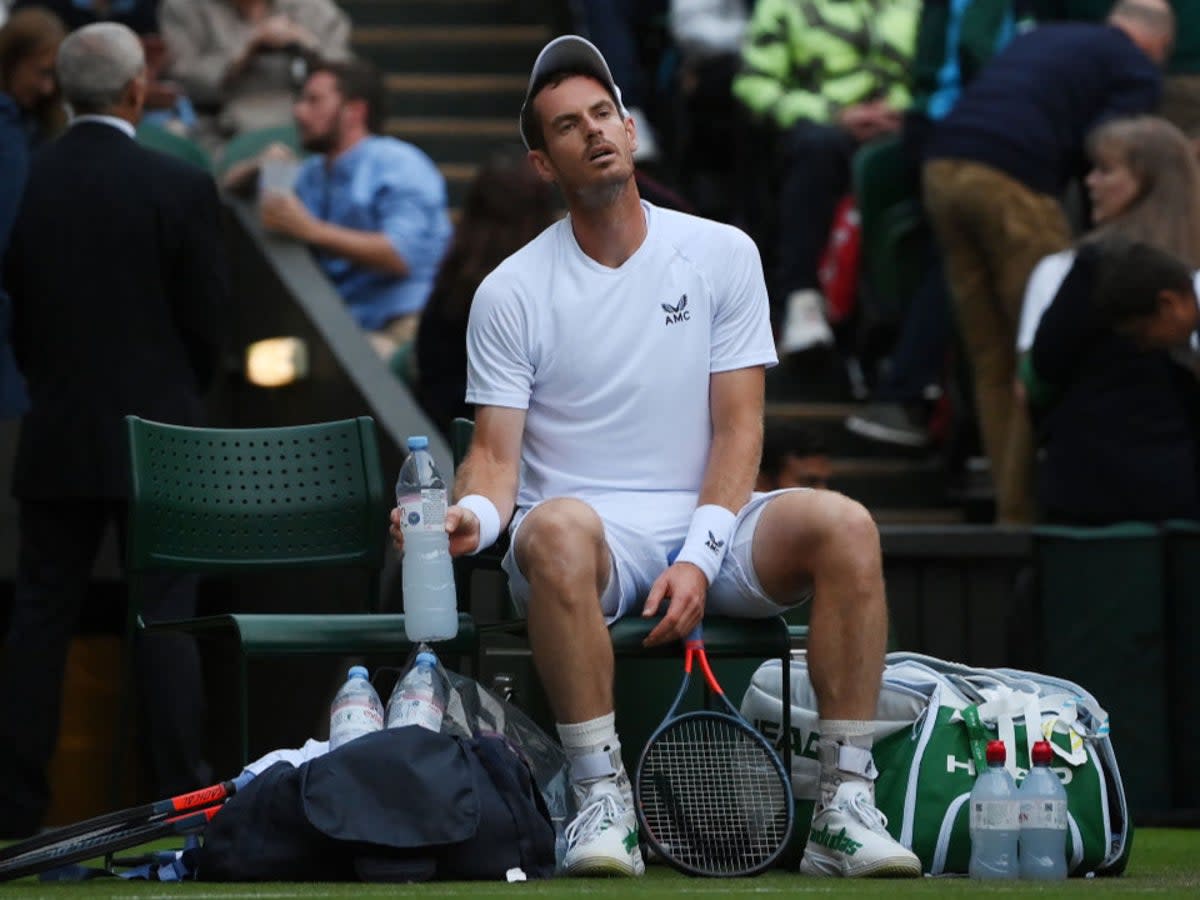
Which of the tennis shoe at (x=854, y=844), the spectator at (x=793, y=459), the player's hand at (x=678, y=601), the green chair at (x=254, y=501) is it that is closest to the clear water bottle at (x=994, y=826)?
the tennis shoe at (x=854, y=844)

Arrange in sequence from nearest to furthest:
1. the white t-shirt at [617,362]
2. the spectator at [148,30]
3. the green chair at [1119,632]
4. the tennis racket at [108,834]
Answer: the tennis racket at [108,834], the white t-shirt at [617,362], the green chair at [1119,632], the spectator at [148,30]

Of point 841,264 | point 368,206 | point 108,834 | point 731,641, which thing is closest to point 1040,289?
point 841,264

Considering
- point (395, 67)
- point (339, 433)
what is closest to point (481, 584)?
point (339, 433)

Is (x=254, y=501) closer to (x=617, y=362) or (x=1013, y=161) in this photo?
(x=617, y=362)

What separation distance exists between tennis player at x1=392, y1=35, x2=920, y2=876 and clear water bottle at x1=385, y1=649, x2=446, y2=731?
0.24 metres

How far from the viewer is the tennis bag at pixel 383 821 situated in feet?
18.1

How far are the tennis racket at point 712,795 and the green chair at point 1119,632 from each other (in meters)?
2.83

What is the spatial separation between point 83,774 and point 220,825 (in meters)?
5.19

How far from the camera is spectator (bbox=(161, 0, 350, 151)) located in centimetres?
1142

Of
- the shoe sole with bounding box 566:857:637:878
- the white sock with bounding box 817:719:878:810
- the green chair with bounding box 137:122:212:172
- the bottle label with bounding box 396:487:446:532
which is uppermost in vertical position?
the green chair with bounding box 137:122:212:172

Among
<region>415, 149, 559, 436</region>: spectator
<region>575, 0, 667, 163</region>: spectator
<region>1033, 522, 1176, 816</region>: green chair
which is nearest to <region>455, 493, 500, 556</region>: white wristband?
<region>415, 149, 559, 436</region>: spectator

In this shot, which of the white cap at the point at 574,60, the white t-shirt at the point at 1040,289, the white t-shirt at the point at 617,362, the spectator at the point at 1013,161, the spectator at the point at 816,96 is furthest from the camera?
the spectator at the point at 816,96

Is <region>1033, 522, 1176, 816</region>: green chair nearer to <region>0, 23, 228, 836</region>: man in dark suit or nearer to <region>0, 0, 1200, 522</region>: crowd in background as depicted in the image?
<region>0, 0, 1200, 522</region>: crowd in background

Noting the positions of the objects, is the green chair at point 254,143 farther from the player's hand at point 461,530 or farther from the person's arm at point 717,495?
the player's hand at point 461,530
